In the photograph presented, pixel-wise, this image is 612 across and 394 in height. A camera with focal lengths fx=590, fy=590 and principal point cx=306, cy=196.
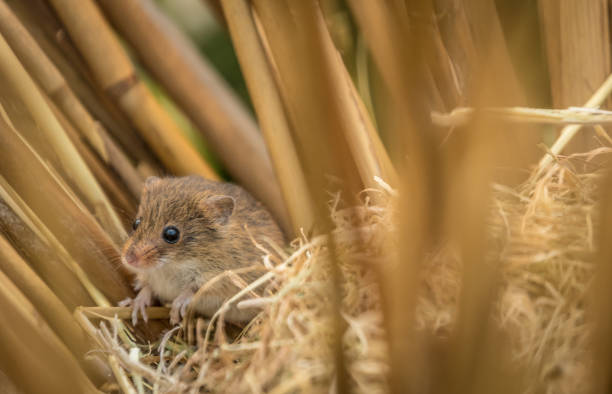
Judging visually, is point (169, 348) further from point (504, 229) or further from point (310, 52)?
point (310, 52)

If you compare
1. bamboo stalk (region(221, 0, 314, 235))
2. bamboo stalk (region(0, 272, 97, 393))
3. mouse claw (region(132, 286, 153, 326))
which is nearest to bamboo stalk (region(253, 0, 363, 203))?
bamboo stalk (region(0, 272, 97, 393))

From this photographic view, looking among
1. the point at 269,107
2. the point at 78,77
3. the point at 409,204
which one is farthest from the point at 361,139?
the point at 78,77

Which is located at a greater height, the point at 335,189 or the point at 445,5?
the point at 445,5

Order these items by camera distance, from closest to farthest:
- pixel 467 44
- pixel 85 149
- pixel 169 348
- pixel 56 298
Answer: pixel 56 298
pixel 467 44
pixel 169 348
pixel 85 149

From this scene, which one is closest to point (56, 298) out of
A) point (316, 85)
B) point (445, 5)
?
point (316, 85)

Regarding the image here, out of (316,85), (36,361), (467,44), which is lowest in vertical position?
(467,44)

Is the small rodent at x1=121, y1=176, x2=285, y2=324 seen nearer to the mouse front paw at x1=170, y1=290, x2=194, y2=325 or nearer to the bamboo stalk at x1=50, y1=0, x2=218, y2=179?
the mouse front paw at x1=170, y1=290, x2=194, y2=325
